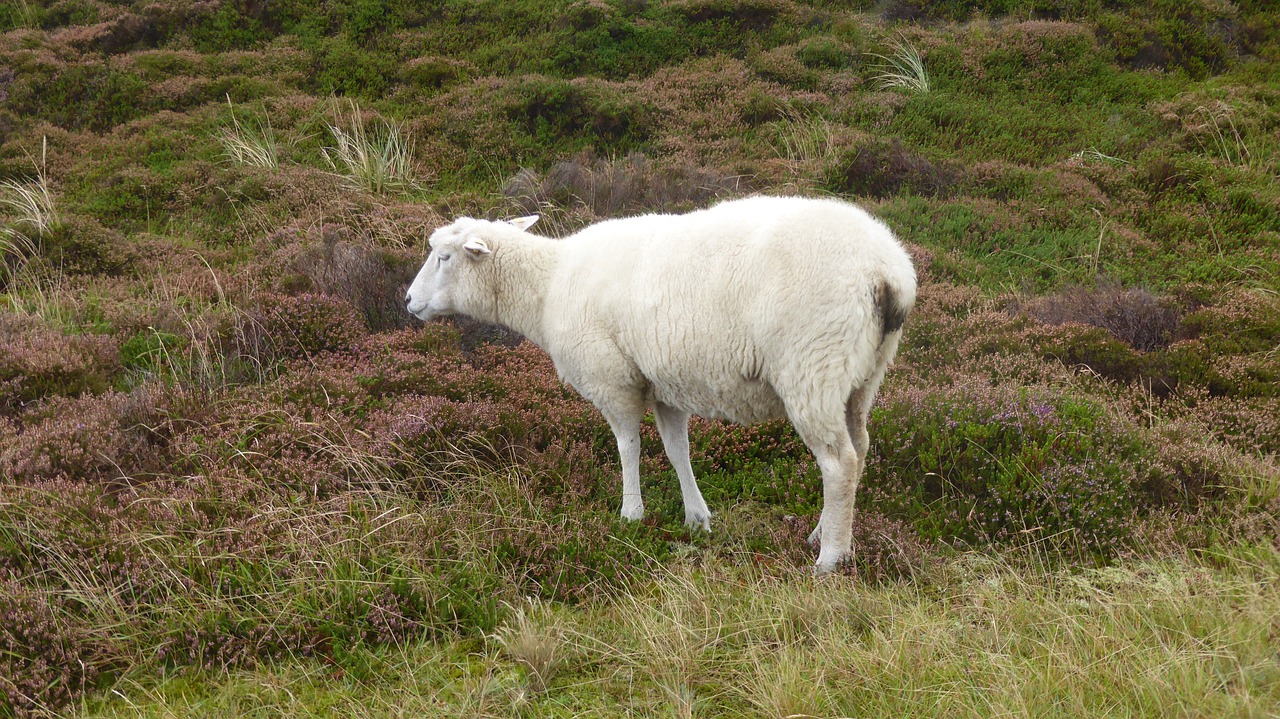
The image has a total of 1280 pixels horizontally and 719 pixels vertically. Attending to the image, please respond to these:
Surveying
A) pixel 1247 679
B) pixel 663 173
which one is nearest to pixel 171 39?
pixel 663 173

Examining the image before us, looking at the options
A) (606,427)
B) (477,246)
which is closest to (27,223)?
(477,246)

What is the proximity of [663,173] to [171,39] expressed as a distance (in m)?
11.9

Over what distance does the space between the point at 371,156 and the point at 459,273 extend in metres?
7.00

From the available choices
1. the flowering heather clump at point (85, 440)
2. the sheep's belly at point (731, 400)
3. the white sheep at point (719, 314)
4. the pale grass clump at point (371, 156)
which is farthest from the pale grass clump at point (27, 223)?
the sheep's belly at point (731, 400)

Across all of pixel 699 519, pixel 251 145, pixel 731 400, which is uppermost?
pixel 731 400

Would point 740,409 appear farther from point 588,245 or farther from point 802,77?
point 802,77

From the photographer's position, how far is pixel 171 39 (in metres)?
16.1

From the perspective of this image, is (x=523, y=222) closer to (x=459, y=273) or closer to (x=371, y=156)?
(x=459, y=273)

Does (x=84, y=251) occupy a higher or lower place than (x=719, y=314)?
lower

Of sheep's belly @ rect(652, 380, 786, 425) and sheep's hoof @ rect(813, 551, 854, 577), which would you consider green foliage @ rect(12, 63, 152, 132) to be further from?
sheep's hoof @ rect(813, 551, 854, 577)

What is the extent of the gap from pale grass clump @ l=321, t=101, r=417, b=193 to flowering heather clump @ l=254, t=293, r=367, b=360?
4083mm

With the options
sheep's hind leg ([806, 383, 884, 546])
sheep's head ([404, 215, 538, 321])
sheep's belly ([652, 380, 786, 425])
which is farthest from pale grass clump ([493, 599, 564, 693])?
sheep's head ([404, 215, 538, 321])

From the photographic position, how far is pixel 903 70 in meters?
13.4

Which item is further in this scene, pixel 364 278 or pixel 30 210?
pixel 30 210
